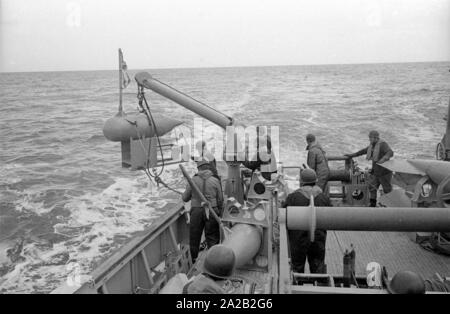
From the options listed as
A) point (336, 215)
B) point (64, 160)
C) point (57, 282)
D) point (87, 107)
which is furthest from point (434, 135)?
point (87, 107)

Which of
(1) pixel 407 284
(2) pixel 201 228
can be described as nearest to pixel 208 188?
(2) pixel 201 228

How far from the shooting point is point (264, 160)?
593cm

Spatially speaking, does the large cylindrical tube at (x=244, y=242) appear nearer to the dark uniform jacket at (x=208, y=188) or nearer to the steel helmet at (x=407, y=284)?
the dark uniform jacket at (x=208, y=188)

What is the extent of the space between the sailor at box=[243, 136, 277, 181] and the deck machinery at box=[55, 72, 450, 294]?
0.15 meters

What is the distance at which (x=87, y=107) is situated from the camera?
134 feet

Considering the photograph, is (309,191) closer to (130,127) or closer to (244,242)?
(244,242)

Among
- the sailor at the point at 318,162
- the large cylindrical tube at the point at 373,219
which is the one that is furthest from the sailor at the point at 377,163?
the large cylindrical tube at the point at 373,219

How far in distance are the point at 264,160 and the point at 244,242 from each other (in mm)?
1877

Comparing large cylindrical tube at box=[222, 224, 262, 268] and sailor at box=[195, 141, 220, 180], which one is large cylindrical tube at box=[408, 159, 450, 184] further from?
sailor at box=[195, 141, 220, 180]

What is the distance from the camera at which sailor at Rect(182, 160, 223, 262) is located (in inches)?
213

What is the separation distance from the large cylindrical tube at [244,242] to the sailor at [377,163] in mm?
3918

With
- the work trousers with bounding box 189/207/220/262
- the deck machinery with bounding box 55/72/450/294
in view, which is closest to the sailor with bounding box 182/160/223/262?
the work trousers with bounding box 189/207/220/262

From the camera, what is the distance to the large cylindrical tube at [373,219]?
2986mm
